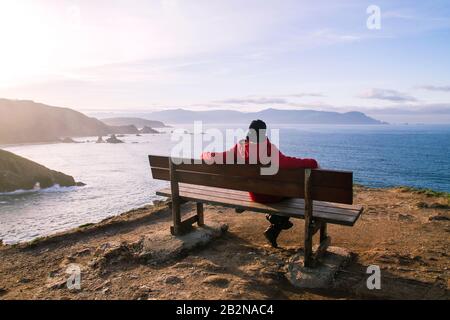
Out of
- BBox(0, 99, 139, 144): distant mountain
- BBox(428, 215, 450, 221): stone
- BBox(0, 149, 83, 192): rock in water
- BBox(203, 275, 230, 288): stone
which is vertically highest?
BBox(0, 99, 139, 144): distant mountain

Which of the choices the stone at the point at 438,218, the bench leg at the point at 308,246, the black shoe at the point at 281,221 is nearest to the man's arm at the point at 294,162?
the bench leg at the point at 308,246

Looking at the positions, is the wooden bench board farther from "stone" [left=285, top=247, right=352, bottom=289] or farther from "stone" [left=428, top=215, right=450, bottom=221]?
"stone" [left=428, top=215, right=450, bottom=221]

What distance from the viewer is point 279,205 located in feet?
18.3

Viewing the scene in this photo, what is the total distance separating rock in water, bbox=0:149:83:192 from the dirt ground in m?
40.3

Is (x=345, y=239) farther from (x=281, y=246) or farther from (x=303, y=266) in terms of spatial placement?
(x=303, y=266)

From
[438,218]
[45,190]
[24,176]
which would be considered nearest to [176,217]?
[438,218]

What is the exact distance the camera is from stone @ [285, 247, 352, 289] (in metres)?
4.78

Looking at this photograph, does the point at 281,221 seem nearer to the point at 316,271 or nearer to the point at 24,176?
the point at 316,271

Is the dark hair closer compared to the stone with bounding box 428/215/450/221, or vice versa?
the dark hair

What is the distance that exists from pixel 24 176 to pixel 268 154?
157 ft

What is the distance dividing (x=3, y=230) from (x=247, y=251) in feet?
71.5

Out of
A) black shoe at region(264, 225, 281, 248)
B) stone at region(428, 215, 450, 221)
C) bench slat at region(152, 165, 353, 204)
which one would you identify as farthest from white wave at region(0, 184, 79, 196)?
stone at region(428, 215, 450, 221)

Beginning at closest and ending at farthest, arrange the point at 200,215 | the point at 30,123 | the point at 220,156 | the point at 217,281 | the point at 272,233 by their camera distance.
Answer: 1. the point at 217,281
2. the point at 220,156
3. the point at 272,233
4. the point at 200,215
5. the point at 30,123
